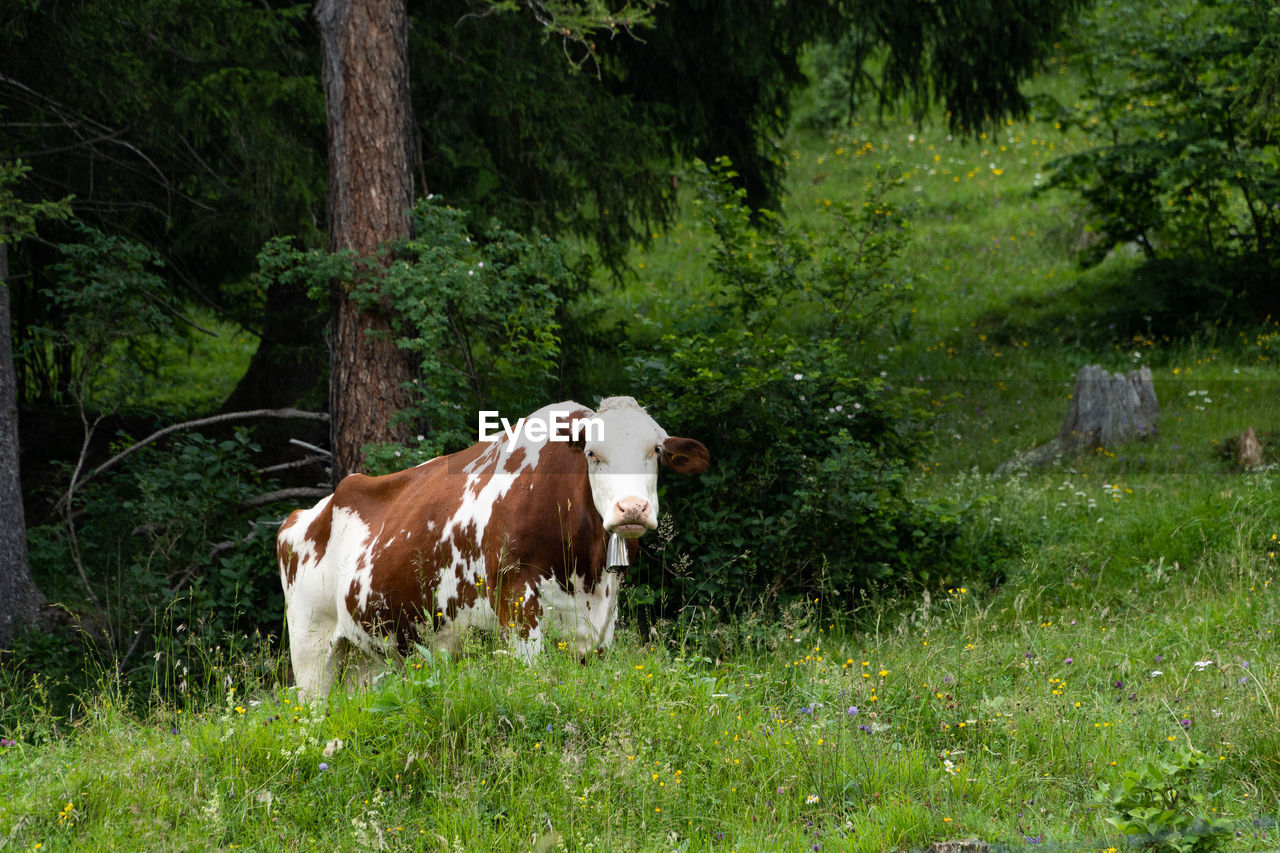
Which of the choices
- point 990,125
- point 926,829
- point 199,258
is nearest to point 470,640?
point 926,829

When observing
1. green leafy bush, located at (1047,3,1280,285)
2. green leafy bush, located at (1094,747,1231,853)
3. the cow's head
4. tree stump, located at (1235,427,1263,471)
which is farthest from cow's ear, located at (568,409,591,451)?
green leafy bush, located at (1047,3,1280,285)

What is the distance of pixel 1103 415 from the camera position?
12.1 metres

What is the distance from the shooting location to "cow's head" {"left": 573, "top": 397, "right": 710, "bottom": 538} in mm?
5391

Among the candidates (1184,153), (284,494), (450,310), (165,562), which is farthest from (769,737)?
(1184,153)

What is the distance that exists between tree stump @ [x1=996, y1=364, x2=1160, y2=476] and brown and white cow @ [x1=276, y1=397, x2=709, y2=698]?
6977 millimetres

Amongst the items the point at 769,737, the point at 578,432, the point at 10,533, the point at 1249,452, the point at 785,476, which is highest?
the point at 578,432

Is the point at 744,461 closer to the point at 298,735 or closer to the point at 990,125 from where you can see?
the point at 298,735

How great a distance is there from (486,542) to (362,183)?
162 inches

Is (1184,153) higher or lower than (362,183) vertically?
higher

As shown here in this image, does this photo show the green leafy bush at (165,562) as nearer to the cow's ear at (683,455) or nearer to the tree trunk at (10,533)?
the tree trunk at (10,533)

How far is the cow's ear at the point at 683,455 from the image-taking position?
6148 millimetres

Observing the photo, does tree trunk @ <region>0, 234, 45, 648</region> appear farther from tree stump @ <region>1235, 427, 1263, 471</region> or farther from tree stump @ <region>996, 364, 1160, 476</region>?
tree stump @ <region>1235, 427, 1263, 471</region>

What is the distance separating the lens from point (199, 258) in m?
13.7

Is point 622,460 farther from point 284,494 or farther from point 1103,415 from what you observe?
point 1103,415
